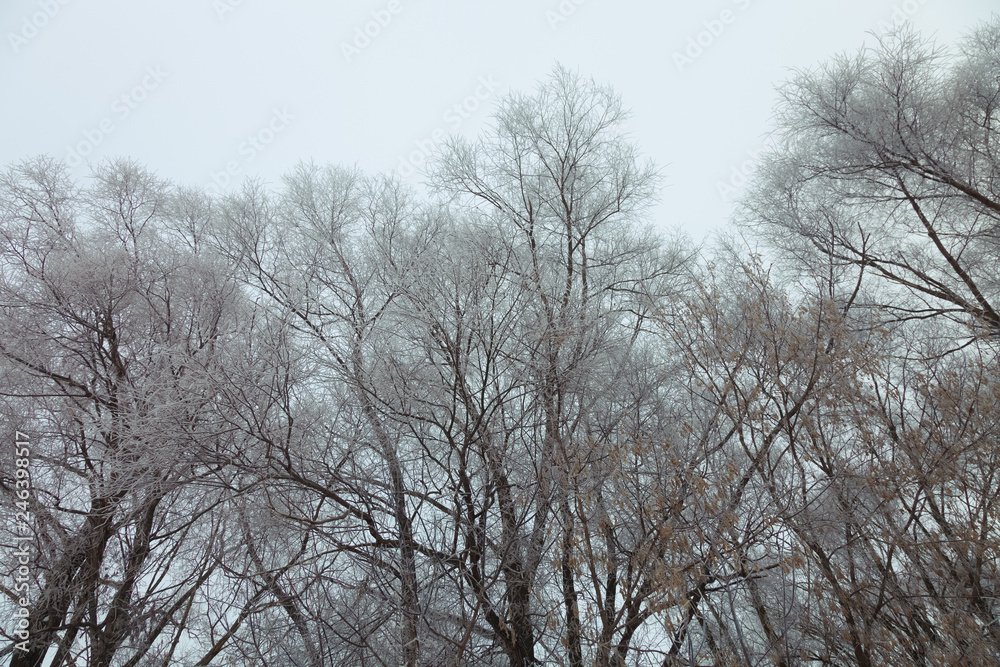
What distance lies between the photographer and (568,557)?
3869mm

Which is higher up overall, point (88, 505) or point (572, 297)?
point (572, 297)

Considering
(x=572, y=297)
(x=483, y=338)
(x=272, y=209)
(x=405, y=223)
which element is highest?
(x=272, y=209)

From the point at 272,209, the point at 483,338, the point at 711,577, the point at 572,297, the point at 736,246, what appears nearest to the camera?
the point at 711,577

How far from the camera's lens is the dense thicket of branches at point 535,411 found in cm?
355

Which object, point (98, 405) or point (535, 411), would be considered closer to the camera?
point (535, 411)

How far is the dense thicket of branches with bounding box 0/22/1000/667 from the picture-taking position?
3547 millimetres

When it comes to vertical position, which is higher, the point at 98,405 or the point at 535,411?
the point at 98,405

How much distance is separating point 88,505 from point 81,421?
1027 mm

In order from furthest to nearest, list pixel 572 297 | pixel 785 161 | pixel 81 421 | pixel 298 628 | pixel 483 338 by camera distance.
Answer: pixel 785 161
pixel 572 297
pixel 81 421
pixel 483 338
pixel 298 628

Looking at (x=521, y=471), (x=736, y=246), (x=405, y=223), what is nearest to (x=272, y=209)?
(x=405, y=223)

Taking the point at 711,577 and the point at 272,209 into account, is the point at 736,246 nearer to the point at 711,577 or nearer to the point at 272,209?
the point at 711,577

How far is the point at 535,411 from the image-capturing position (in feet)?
15.3

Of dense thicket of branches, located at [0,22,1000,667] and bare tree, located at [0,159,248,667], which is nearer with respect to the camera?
dense thicket of branches, located at [0,22,1000,667]

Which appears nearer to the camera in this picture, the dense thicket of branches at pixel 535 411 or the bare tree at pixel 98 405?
the dense thicket of branches at pixel 535 411
